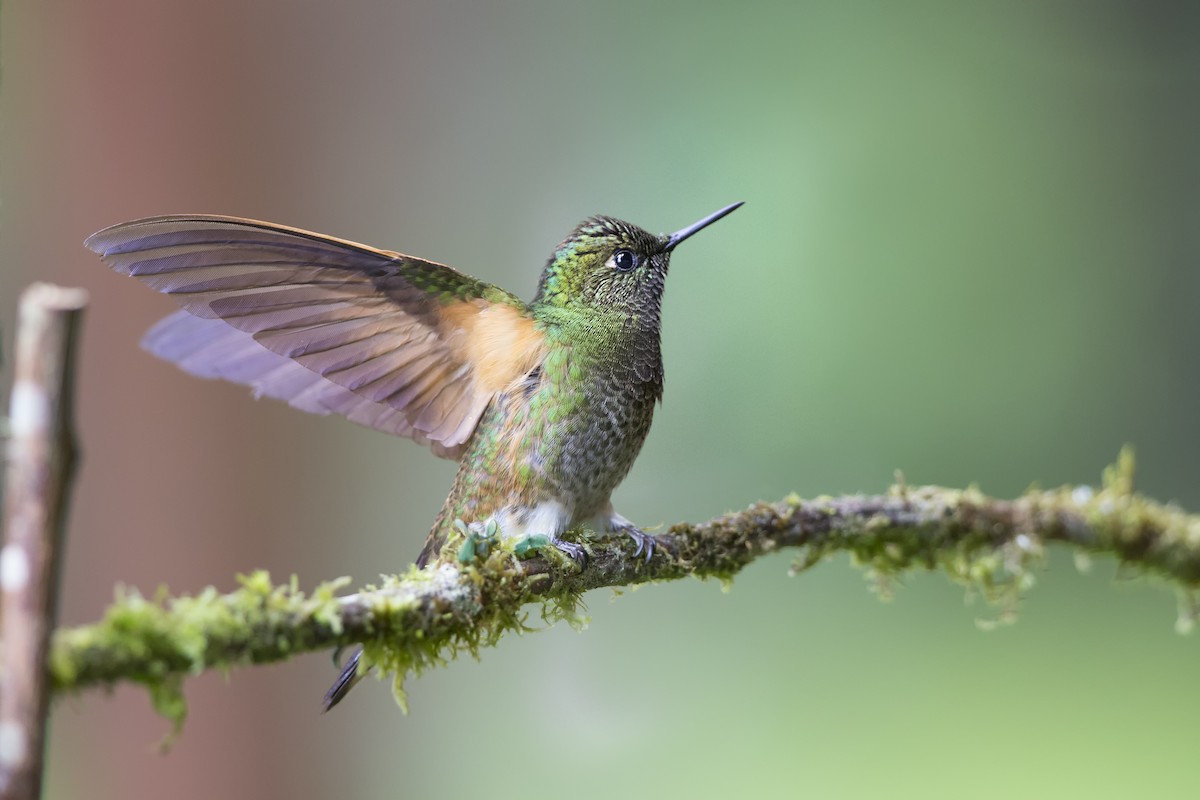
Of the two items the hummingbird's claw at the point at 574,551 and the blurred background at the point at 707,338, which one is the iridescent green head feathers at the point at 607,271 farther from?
the blurred background at the point at 707,338

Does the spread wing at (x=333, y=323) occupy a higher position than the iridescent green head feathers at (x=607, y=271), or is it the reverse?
the iridescent green head feathers at (x=607, y=271)

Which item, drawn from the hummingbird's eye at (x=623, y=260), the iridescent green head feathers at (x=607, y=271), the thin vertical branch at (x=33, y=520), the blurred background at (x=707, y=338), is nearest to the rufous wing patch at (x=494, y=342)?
the iridescent green head feathers at (x=607, y=271)

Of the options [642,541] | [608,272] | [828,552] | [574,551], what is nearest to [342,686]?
[574,551]

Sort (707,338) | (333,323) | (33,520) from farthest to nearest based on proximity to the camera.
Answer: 1. (707,338)
2. (333,323)
3. (33,520)

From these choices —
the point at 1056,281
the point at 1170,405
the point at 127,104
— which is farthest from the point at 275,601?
the point at 1170,405

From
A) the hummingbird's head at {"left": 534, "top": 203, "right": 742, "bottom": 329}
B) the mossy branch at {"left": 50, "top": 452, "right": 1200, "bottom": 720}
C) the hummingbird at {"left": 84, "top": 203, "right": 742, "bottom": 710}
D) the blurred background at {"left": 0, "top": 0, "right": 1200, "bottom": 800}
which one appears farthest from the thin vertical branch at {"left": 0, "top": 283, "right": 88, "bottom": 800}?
the blurred background at {"left": 0, "top": 0, "right": 1200, "bottom": 800}

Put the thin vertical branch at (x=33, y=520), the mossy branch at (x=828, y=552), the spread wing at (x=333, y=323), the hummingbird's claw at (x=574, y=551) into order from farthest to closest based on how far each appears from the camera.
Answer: the hummingbird's claw at (x=574, y=551), the spread wing at (x=333, y=323), the mossy branch at (x=828, y=552), the thin vertical branch at (x=33, y=520)

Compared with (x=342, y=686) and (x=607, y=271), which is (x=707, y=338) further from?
(x=342, y=686)

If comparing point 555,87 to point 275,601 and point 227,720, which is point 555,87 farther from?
point 275,601
